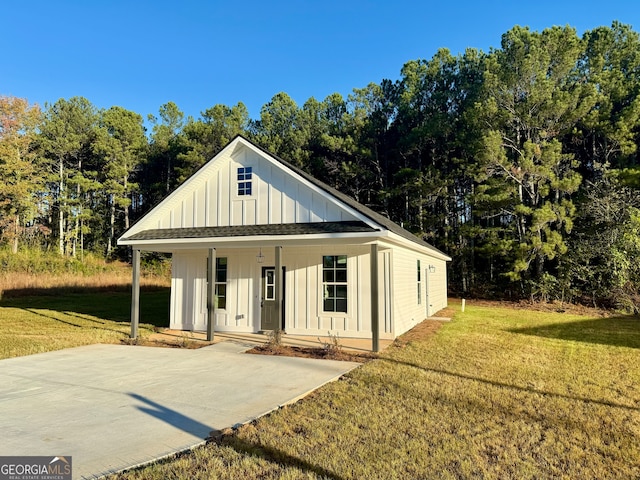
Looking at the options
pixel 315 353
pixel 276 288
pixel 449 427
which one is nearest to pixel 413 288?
pixel 276 288

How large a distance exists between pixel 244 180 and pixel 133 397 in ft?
23.3

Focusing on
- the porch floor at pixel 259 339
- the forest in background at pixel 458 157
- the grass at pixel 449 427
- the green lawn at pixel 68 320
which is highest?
the forest in background at pixel 458 157

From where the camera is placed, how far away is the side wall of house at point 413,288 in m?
11.3

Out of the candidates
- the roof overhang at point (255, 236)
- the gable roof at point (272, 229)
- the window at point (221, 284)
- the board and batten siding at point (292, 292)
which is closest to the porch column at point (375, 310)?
the roof overhang at point (255, 236)

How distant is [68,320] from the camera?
14.5m

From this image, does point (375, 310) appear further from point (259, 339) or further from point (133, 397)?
point (133, 397)

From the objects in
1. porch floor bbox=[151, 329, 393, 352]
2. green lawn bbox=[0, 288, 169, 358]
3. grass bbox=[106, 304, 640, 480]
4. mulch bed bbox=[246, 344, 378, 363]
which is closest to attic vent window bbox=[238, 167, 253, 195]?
porch floor bbox=[151, 329, 393, 352]

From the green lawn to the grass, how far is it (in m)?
7.65

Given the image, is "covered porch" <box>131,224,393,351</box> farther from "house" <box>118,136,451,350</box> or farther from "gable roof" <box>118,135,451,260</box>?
"gable roof" <box>118,135,451,260</box>

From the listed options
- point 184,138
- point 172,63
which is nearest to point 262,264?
point 172,63

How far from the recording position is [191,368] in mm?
7617

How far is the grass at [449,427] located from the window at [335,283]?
9.68ft

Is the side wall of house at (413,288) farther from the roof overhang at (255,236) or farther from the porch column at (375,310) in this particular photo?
the roof overhang at (255,236)

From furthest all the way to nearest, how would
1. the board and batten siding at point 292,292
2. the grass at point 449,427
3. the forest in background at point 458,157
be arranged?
the forest in background at point 458,157
the board and batten siding at point 292,292
the grass at point 449,427
